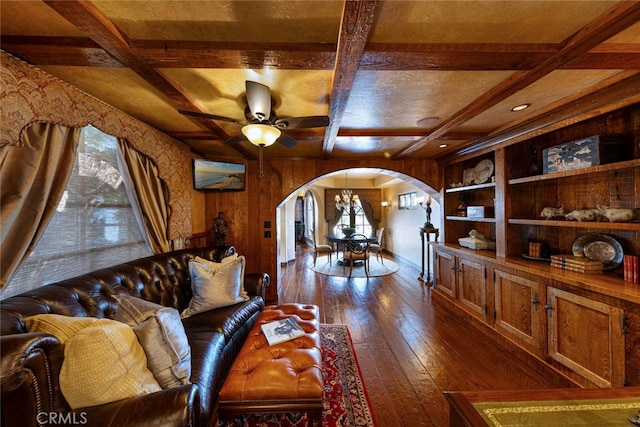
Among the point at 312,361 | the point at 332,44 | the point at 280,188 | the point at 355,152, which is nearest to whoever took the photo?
the point at 332,44

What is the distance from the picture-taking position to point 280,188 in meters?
3.65

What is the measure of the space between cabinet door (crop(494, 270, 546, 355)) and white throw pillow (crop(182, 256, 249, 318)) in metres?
2.70

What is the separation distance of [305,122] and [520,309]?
266 centimetres

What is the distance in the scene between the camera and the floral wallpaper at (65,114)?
1.25 metres

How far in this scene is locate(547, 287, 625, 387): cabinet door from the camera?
4.99ft

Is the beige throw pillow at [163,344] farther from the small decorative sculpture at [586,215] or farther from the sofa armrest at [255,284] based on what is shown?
the small decorative sculpture at [586,215]

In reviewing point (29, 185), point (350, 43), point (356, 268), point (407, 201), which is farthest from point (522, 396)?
point (407, 201)

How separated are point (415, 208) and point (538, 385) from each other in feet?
14.1

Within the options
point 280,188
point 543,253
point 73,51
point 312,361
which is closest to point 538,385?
point 543,253

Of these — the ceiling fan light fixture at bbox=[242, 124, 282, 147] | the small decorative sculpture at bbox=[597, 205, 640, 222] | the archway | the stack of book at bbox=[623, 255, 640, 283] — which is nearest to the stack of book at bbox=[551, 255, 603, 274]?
the stack of book at bbox=[623, 255, 640, 283]

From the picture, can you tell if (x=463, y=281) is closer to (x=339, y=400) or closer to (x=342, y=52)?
(x=339, y=400)

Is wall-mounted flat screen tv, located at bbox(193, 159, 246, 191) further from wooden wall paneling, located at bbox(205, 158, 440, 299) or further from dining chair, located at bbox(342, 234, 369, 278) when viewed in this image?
dining chair, located at bbox(342, 234, 369, 278)

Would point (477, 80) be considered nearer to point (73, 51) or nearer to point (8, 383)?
point (73, 51)

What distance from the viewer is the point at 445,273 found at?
3430 millimetres
